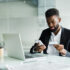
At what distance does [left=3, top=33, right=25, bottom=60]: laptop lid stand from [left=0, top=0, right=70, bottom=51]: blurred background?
1.51 metres

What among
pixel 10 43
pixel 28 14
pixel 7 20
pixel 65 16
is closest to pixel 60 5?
pixel 65 16

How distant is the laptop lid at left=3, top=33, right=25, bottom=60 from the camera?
1434 mm

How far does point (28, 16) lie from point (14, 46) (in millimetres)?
1780

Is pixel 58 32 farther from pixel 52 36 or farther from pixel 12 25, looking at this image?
pixel 12 25

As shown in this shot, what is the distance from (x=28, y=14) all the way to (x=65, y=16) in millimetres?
734

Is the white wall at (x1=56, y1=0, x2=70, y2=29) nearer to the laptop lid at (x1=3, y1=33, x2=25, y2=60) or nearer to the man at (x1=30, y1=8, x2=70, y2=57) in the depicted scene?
the man at (x1=30, y1=8, x2=70, y2=57)

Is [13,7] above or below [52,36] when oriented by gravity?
above

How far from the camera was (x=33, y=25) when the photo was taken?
10.7 ft

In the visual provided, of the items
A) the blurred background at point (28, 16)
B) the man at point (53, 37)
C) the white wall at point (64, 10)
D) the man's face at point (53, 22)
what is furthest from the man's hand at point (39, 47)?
the white wall at point (64, 10)

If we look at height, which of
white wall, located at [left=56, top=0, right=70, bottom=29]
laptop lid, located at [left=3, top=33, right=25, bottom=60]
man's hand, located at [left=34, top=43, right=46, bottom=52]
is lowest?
man's hand, located at [left=34, top=43, right=46, bottom=52]

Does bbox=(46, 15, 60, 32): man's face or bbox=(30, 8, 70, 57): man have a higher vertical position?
bbox=(46, 15, 60, 32): man's face

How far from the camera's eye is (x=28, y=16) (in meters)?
3.24

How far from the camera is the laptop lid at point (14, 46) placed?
4.70ft

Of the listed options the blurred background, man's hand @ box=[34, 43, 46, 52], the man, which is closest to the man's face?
the man
